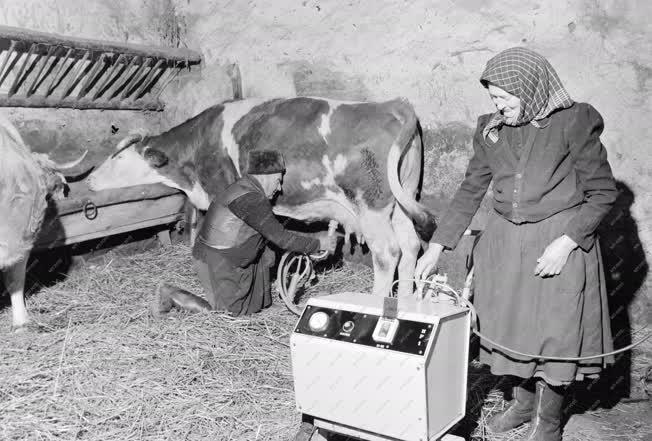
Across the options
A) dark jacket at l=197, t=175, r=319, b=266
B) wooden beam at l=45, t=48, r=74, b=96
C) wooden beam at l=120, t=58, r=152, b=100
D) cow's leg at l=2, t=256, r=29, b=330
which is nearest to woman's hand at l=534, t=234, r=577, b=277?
dark jacket at l=197, t=175, r=319, b=266

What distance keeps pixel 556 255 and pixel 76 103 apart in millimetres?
Answer: 5029

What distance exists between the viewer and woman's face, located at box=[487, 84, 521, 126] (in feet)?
6.93

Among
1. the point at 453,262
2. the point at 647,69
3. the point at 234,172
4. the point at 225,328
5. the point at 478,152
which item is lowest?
the point at 225,328

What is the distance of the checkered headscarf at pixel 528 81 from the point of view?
6.70 ft

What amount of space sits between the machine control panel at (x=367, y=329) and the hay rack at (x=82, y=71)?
4.13 m

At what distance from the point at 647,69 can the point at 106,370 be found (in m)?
3.74

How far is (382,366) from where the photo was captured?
1.83 metres

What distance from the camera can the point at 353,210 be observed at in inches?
178

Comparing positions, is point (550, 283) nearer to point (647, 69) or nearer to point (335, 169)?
point (647, 69)

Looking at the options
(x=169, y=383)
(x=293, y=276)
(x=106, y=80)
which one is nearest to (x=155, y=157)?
(x=106, y=80)

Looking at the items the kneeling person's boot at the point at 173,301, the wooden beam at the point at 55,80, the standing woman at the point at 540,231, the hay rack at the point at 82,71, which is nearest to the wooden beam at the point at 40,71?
the hay rack at the point at 82,71

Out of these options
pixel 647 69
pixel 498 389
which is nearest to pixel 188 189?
pixel 498 389

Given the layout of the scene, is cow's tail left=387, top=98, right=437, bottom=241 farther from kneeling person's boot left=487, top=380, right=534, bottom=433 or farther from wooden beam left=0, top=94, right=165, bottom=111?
wooden beam left=0, top=94, right=165, bottom=111

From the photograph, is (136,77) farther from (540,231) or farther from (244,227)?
(540,231)
